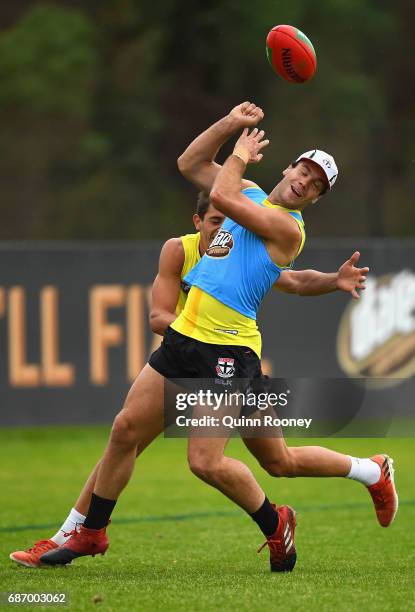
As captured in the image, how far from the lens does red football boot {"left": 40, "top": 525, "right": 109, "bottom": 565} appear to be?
6906mm

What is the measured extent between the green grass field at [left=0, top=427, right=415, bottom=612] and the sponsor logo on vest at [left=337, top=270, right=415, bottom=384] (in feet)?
4.30

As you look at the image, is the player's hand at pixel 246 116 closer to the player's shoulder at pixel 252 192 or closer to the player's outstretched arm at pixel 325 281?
the player's shoulder at pixel 252 192

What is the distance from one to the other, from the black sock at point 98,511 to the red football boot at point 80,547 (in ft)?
0.10

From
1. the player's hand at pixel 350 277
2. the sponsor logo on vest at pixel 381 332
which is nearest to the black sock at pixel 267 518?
the player's hand at pixel 350 277

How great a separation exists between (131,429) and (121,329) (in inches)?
312

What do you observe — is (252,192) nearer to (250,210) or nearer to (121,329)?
(250,210)

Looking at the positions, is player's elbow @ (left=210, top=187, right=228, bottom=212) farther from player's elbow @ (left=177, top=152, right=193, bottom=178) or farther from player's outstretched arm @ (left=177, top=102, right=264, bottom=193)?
player's elbow @ (left=177, top=152, right=193, bottom=178)

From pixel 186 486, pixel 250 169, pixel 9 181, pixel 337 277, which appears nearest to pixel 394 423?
pixel 186 486

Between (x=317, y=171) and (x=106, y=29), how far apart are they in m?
15.8

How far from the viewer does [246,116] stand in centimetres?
693

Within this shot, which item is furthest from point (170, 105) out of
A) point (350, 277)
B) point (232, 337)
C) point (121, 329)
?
point (232, 337)

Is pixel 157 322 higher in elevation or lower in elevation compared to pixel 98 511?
higher

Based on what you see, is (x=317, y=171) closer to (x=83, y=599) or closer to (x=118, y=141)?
(x=83, y=599)

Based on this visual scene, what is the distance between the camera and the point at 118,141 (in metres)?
20.3
